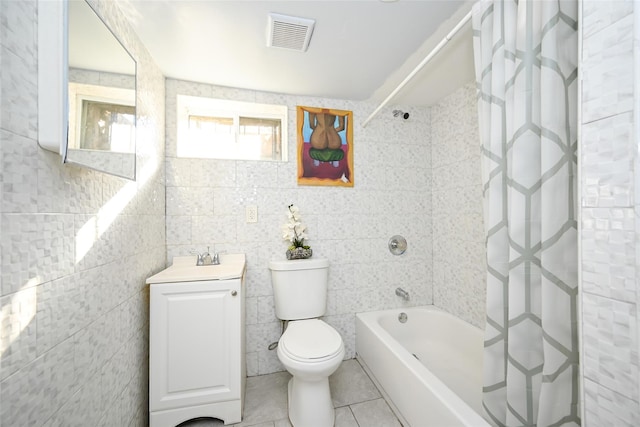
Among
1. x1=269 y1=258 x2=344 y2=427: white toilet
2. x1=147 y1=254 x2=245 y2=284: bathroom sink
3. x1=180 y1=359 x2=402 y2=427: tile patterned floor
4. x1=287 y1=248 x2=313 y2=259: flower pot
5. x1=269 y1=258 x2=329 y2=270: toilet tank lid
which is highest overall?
x1=287 y1=248 x2=313 y2=259: flower pot

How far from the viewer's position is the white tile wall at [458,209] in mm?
1757

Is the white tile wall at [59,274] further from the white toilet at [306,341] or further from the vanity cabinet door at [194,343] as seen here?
the white toilet at [306,341]

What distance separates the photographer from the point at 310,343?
1.39 metres

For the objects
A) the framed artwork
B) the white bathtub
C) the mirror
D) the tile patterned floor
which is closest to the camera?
the mirror

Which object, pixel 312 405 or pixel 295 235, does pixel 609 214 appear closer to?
pixel 312 405

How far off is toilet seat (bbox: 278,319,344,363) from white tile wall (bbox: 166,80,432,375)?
0.40 metres

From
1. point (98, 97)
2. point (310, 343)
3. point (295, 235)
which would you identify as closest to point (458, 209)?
point (295, 235)

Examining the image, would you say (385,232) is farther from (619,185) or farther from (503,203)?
(619,185)

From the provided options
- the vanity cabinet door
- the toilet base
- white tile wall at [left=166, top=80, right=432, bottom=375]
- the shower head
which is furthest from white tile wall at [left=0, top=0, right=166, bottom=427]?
the shower head

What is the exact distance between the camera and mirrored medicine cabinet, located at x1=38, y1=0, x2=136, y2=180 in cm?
69

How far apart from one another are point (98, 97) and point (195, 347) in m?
1.24

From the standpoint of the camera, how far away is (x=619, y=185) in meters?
0.48

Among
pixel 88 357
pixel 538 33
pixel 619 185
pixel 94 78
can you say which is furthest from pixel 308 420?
pixel 538 33

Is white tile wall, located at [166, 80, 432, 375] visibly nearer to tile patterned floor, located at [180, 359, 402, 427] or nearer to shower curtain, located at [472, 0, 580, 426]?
tile patterned floor, located at [180, 359, 402, 427]
